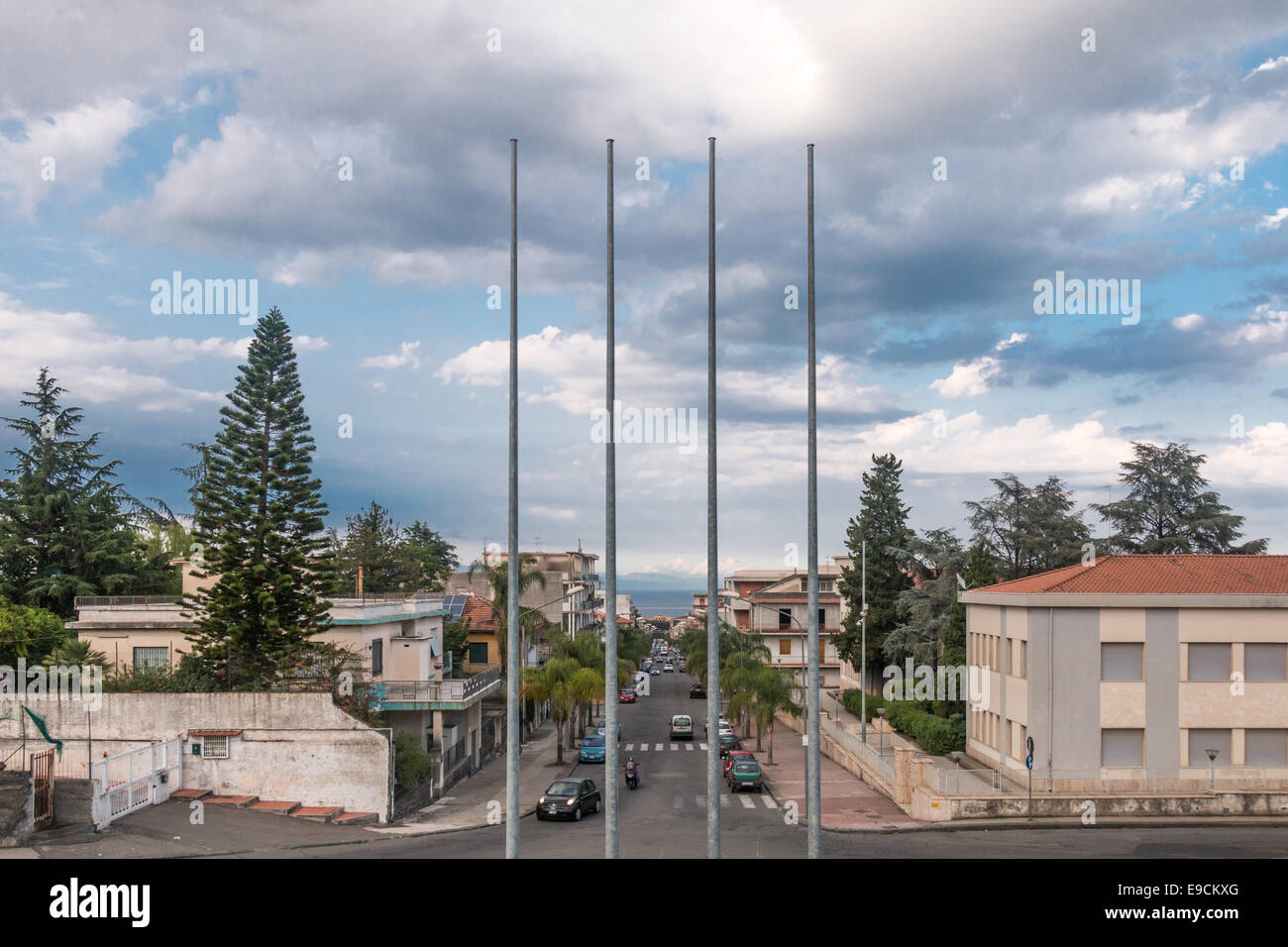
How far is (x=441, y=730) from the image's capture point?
134 feet

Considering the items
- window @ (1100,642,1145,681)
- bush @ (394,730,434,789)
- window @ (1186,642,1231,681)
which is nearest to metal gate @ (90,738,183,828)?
bush @ (394,730,434,789)

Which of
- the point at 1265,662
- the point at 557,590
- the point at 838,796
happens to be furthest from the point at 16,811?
the point at 557,590

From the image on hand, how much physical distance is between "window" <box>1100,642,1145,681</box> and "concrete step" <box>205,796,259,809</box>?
2838cm

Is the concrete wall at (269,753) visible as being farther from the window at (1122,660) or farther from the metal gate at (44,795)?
the window at (1122,660)

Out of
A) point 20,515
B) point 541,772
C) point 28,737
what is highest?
point 20,515

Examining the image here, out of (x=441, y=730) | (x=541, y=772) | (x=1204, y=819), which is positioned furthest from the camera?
(x=541, y=772)

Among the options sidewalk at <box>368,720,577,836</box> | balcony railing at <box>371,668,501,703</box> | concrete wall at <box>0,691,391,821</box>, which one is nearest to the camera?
sidewalk at <box>368,720,577,836</box>

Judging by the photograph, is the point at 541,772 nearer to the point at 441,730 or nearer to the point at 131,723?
the point at 441,730

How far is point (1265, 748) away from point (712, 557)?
2668cm

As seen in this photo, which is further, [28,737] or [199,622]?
[199,622]

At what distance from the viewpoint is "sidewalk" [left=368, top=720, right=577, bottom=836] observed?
107 feet

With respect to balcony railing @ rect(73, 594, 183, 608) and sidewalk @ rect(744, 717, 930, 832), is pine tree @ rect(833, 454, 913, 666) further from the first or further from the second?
balcony railing @ rect(73, 594, 183, 608)
